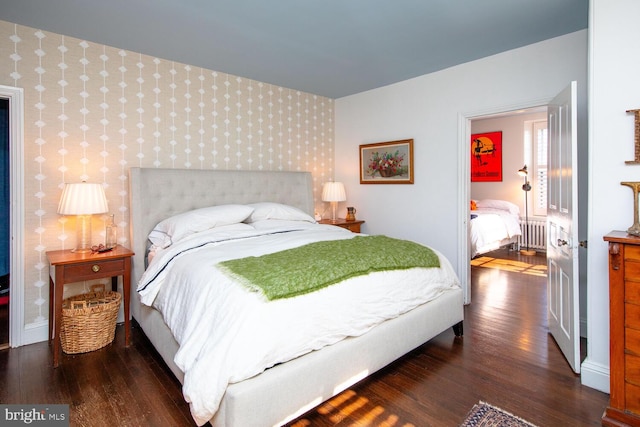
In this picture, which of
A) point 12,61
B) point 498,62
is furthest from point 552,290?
point 12,61

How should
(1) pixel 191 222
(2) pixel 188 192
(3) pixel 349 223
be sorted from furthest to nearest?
(3) pixel 349 223 < (2) pixel 188 192 < (1) pixel 191 222

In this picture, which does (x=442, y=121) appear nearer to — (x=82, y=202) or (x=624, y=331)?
(x=624, y=331)

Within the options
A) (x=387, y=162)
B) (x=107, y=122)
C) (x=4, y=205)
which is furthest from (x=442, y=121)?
(x=4, y=205)

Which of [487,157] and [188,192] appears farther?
[487,157]

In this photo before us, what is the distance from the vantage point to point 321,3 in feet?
7.82

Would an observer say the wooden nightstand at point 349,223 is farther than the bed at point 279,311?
Yes

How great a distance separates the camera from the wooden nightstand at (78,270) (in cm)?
249

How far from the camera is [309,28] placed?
109 inches

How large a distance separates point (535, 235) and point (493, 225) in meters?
1.42

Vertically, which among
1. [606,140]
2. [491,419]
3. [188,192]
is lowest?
[491,419]

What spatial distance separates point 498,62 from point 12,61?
13.6 feet

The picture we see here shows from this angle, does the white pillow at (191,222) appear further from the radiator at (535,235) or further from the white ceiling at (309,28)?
the radiator at (535,235)

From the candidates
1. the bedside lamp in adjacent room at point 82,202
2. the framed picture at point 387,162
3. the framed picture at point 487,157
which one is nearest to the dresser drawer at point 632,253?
the framed picture at point 387,162

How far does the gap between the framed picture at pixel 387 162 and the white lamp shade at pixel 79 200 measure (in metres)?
3.05
